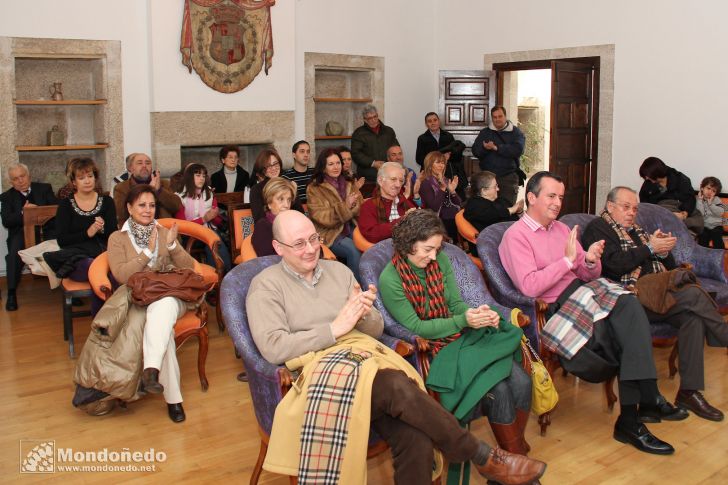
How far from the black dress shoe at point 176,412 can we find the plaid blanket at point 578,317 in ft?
6.51

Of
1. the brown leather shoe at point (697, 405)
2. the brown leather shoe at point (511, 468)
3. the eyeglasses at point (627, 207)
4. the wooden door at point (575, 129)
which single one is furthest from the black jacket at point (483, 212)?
the brown leather shoe at point (511, 468)

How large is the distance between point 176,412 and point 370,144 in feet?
19.2

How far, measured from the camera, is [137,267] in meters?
4.64

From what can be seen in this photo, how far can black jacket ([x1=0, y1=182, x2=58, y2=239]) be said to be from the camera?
7.10 metres

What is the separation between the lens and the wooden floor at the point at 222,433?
3615mm

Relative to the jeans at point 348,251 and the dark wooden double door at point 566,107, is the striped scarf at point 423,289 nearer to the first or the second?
the jeans at point 348,251

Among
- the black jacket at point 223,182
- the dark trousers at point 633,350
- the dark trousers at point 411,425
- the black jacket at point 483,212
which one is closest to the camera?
the dark trousers at point 411,425

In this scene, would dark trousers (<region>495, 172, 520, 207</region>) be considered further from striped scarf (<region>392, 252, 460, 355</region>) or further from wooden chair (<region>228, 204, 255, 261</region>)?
striped scarf (<region>392, 252, 460, 355</region>)

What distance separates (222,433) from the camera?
13.5ft

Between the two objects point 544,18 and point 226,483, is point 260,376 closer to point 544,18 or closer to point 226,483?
point 226,483

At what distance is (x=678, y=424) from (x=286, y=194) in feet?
8.89

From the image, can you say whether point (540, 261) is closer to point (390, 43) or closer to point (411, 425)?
point (411, 425)

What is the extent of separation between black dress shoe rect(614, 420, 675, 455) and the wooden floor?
0.12ft

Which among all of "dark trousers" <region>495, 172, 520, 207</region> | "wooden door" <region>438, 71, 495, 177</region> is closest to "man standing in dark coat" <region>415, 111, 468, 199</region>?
"wooden door" <region>438, 71, 495, 177</region>
